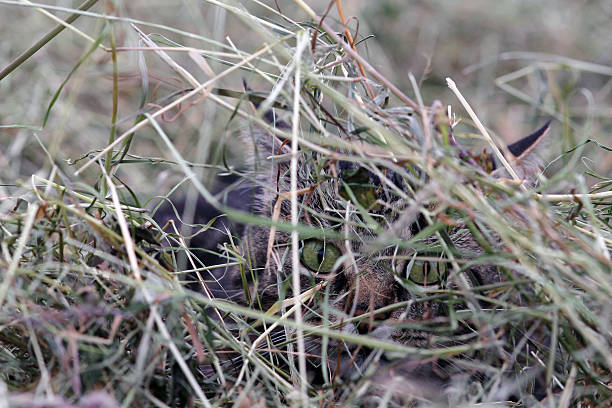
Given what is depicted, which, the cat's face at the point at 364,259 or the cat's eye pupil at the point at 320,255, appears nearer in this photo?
the cat's face at the point at 364,259

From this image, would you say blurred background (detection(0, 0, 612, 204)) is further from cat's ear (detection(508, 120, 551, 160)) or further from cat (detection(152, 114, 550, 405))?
cat (detection(152, 114, 550, 405))

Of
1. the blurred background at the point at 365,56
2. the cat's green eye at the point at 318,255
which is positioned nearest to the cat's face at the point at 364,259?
the cat's green eye at the point at 318,255

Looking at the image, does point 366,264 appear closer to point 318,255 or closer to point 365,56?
point 318,255

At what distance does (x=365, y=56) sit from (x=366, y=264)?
1.20 metres

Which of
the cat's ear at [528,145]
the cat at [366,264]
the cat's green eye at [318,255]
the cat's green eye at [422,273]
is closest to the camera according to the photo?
the cat at [366,264]

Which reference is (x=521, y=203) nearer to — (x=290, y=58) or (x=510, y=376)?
(x=510, y=376)

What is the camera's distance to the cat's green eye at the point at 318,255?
139cm

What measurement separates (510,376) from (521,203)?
0.44 meters

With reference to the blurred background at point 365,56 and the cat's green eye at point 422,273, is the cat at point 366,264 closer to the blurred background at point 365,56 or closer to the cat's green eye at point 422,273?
the cat's green eye at point 422,273

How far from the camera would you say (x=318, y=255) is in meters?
1.40

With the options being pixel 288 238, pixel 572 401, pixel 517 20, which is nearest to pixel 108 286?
pixel 288 238

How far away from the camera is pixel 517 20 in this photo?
338 centimetres

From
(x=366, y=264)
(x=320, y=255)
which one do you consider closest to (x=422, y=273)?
(x=366, y=264)

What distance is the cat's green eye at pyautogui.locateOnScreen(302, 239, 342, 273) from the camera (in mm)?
1386
